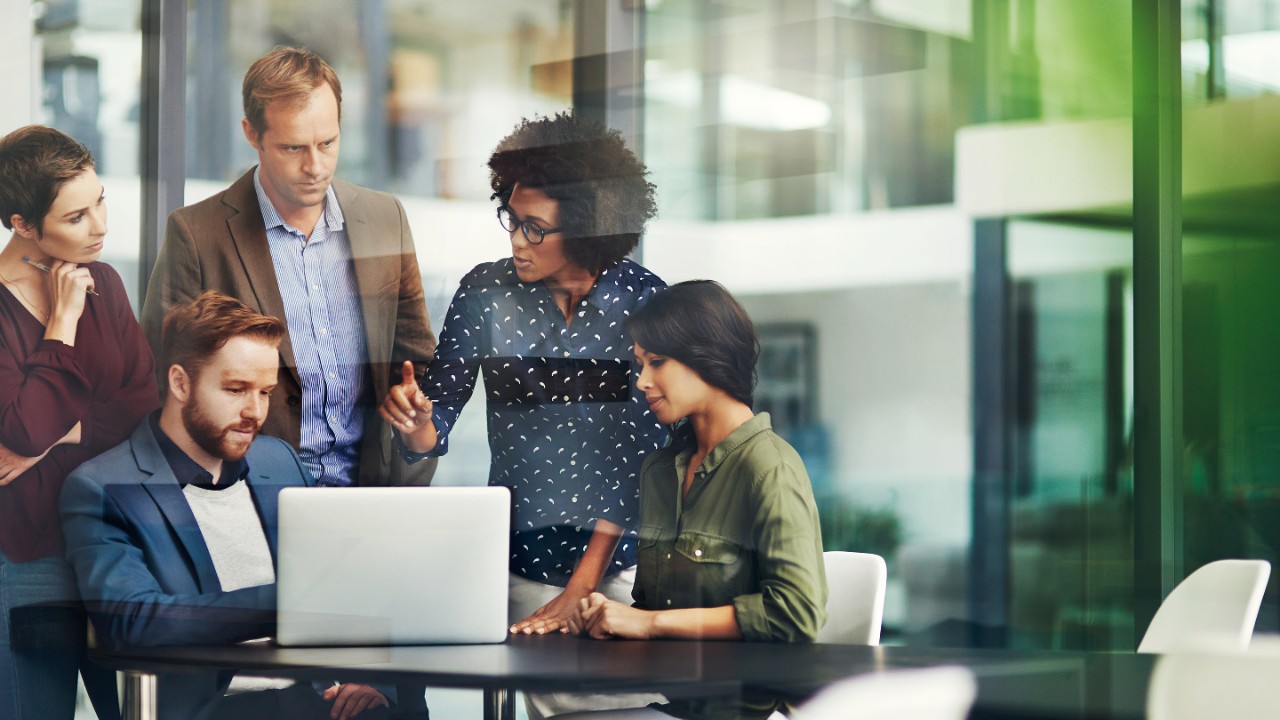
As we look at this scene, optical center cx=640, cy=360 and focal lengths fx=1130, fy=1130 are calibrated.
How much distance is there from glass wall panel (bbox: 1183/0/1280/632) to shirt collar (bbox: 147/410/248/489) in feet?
9.58

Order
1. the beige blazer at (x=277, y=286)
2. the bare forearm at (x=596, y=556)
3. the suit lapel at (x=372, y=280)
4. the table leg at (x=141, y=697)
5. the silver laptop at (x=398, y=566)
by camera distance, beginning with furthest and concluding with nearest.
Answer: the suit lapel at (x=372, y=280) < the beige blazer at (x=277, y=286) < the bare forearm at (x=596, y=556) < the table leg at (x=141, y=697) < the silver laptop at (x=398, y=566)

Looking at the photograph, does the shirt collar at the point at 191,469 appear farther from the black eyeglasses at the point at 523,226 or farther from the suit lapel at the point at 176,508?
the black eyeglasses at the point at 523,226

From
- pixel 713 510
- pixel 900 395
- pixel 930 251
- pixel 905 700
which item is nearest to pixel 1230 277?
pixel 930 251

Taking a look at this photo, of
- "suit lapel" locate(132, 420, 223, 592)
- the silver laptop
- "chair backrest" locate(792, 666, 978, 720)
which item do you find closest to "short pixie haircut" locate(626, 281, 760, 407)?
the silver laptop

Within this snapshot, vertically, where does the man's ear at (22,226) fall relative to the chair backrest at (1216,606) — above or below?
above

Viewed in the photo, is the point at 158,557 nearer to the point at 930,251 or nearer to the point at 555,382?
the point at 555,382

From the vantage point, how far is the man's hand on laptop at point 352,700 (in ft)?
9.62

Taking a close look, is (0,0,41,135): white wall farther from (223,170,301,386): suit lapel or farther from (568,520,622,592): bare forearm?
(568,520,622,592): bare forearm

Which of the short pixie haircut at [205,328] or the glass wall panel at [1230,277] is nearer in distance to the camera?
the short pixie haircut at [205,328]

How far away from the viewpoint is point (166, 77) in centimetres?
329

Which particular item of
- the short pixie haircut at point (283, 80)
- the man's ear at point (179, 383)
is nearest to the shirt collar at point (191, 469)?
the man's ear at point (179, 383)

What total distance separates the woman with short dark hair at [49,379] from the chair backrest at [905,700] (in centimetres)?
237

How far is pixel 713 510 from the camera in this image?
2.81 meters

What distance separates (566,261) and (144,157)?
1.26 m
